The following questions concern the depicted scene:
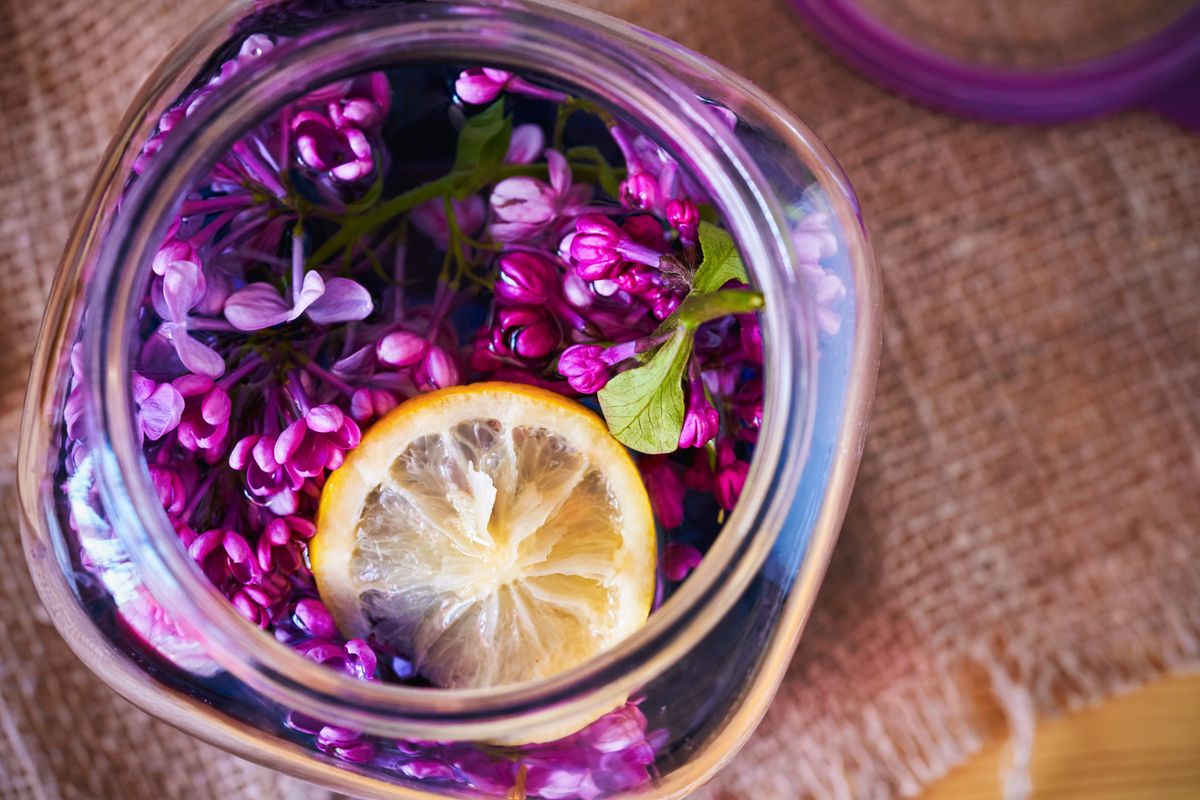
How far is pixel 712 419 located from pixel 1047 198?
1.20ft

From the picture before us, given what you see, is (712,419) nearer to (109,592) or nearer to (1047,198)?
(109,592)

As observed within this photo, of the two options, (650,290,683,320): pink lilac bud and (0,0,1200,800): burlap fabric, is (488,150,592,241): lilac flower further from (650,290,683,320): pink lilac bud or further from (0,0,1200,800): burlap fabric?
(0,0,1200,800): burlap fabric

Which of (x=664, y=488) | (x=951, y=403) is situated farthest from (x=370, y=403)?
(x=951, y=403)

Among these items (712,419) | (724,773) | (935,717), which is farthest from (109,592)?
(935,717)

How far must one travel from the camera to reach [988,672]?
0.65 meters

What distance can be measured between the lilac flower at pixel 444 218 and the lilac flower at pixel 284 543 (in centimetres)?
14

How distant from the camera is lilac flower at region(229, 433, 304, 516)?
1.40ft

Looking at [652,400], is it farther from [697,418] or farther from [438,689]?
[438,689]

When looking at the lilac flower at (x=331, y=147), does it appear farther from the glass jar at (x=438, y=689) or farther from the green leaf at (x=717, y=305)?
the green leaf at (x=717, y=305)

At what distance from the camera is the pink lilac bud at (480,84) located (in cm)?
44

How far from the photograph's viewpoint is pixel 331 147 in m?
0.45

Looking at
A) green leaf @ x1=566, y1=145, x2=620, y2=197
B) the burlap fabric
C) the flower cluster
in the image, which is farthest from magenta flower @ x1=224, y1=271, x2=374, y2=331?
the burlap fabric

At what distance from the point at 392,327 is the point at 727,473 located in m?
0.16

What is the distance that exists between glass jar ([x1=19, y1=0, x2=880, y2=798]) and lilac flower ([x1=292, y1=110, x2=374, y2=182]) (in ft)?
0.10
